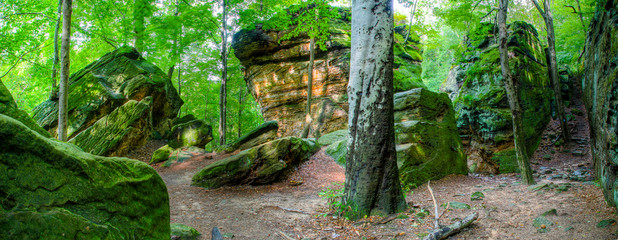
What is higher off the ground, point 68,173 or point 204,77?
point 204,77

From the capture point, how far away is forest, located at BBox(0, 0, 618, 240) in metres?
2.55

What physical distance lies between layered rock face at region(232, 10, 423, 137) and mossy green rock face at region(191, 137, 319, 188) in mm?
9334

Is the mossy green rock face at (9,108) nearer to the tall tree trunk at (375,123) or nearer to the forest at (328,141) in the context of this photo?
the forest at (328,141)

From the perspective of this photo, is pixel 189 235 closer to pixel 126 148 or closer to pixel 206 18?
pixel 126 148

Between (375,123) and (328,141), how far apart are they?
974cm

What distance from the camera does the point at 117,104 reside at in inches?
518

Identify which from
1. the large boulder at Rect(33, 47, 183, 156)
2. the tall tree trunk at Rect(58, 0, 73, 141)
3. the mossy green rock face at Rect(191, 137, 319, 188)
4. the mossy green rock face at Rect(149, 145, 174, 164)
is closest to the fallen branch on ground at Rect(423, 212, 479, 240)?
the mossy green rock face at Rect(191, 137, 319, 188)

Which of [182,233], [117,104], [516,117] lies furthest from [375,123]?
[117,104]

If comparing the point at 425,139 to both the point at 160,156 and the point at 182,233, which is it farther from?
the point at 160,156

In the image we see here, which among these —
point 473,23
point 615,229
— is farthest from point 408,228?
point 473,23

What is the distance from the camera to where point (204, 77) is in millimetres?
21609

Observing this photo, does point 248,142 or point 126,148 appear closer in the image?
point 126,148

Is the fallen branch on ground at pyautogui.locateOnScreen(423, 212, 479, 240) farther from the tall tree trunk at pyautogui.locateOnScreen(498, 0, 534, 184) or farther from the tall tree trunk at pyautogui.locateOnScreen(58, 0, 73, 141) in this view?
the tall tree trunk at pyautogui.locateOnScreen(58, 0, 73, 141)

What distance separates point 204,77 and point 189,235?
19.3 metres
